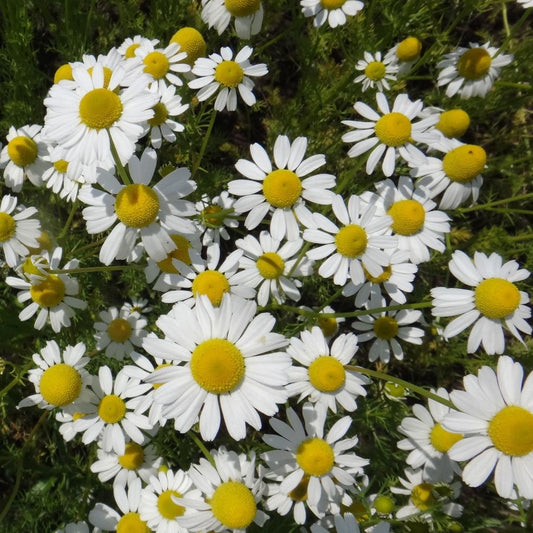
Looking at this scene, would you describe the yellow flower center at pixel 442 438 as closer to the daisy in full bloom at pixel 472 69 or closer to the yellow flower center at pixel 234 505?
the yellow flower center at pixel 234 505

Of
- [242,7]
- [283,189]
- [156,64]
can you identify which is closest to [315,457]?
[283,189]

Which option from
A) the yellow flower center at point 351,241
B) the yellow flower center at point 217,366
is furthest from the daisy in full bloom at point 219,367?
the yellow flower center at point 351,241

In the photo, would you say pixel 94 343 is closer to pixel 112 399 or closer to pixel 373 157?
pixel 112 399

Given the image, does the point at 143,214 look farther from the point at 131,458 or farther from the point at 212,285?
the point at 131,458

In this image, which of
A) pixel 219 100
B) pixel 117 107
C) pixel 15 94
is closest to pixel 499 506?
pixel 219 100

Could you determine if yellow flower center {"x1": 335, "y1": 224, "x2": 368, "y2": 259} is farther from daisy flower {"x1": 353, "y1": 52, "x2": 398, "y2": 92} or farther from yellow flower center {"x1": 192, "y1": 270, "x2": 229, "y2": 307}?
daisy flower {"x1": 353, "y1": 52, "x2": 398, "y2": 92}

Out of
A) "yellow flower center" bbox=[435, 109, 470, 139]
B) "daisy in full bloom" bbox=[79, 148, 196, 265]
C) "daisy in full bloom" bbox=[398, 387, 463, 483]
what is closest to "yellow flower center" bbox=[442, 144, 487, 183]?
"yellow flower center" bbox=[435, 109, 470, 139]
